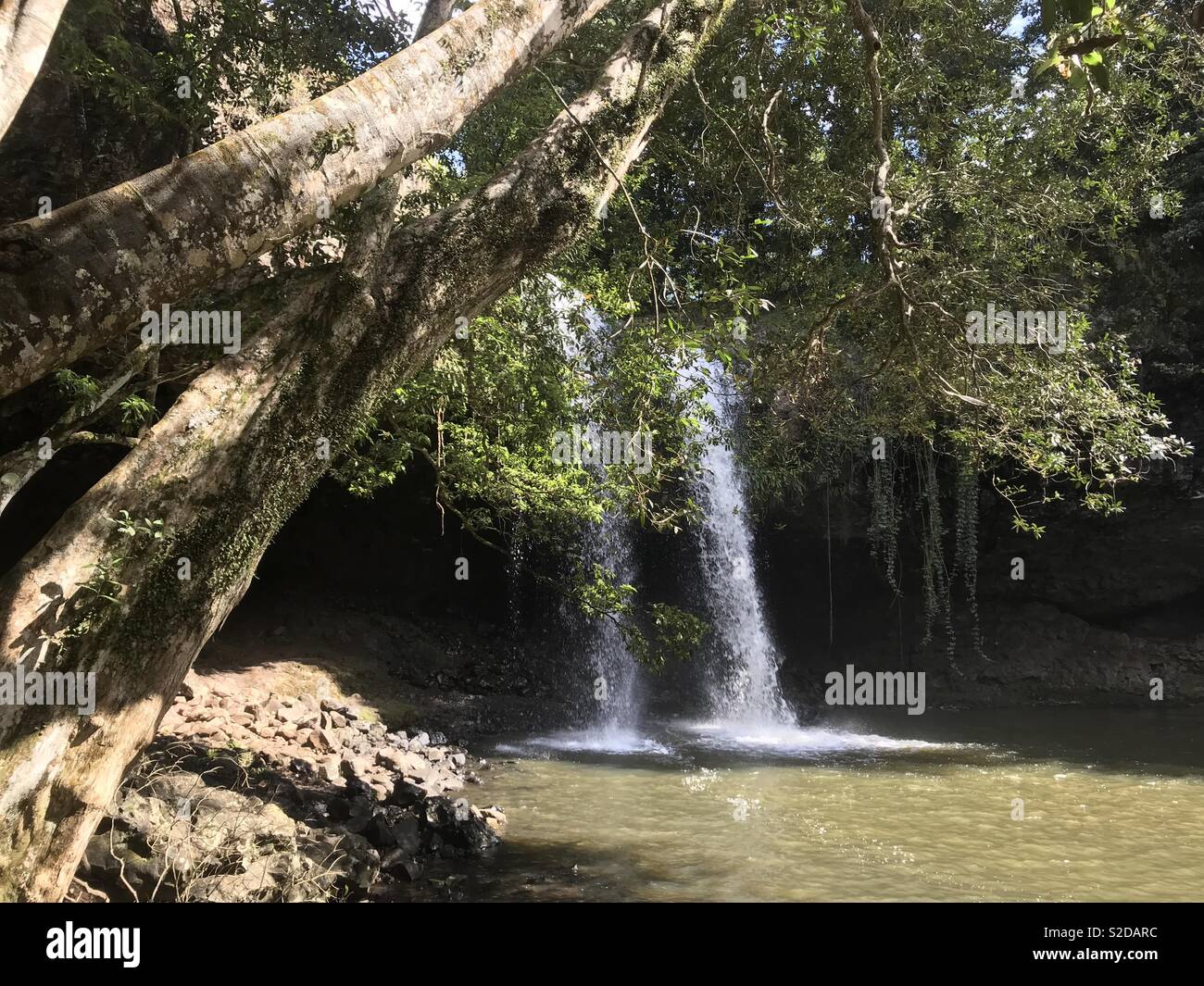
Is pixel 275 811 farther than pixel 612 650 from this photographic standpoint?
No

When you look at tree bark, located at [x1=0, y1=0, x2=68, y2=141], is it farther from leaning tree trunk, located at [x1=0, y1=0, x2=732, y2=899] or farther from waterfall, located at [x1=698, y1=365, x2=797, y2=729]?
waterfall, located at [x1=698, y1=365, x2=797, y2=729]

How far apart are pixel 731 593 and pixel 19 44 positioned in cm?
1302

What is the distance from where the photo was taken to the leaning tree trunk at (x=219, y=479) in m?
2.68

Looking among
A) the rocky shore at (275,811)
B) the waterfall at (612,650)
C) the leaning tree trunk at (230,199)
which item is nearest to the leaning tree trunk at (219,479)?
the leaning tree trunk at (230,199)

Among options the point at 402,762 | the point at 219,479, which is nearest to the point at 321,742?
the point at 402,762

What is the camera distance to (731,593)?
14.5m

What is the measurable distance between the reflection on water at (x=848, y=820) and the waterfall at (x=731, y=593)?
2782mm

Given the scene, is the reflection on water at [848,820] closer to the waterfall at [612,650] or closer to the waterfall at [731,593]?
the waterfall at [612,650]

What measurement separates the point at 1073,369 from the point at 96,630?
8001mm

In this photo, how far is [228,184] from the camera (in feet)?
8.68

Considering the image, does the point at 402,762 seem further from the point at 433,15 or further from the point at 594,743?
the point at 433,15

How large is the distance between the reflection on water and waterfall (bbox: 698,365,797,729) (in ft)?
9.13

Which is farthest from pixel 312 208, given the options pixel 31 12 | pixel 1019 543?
pixel 1019 543
